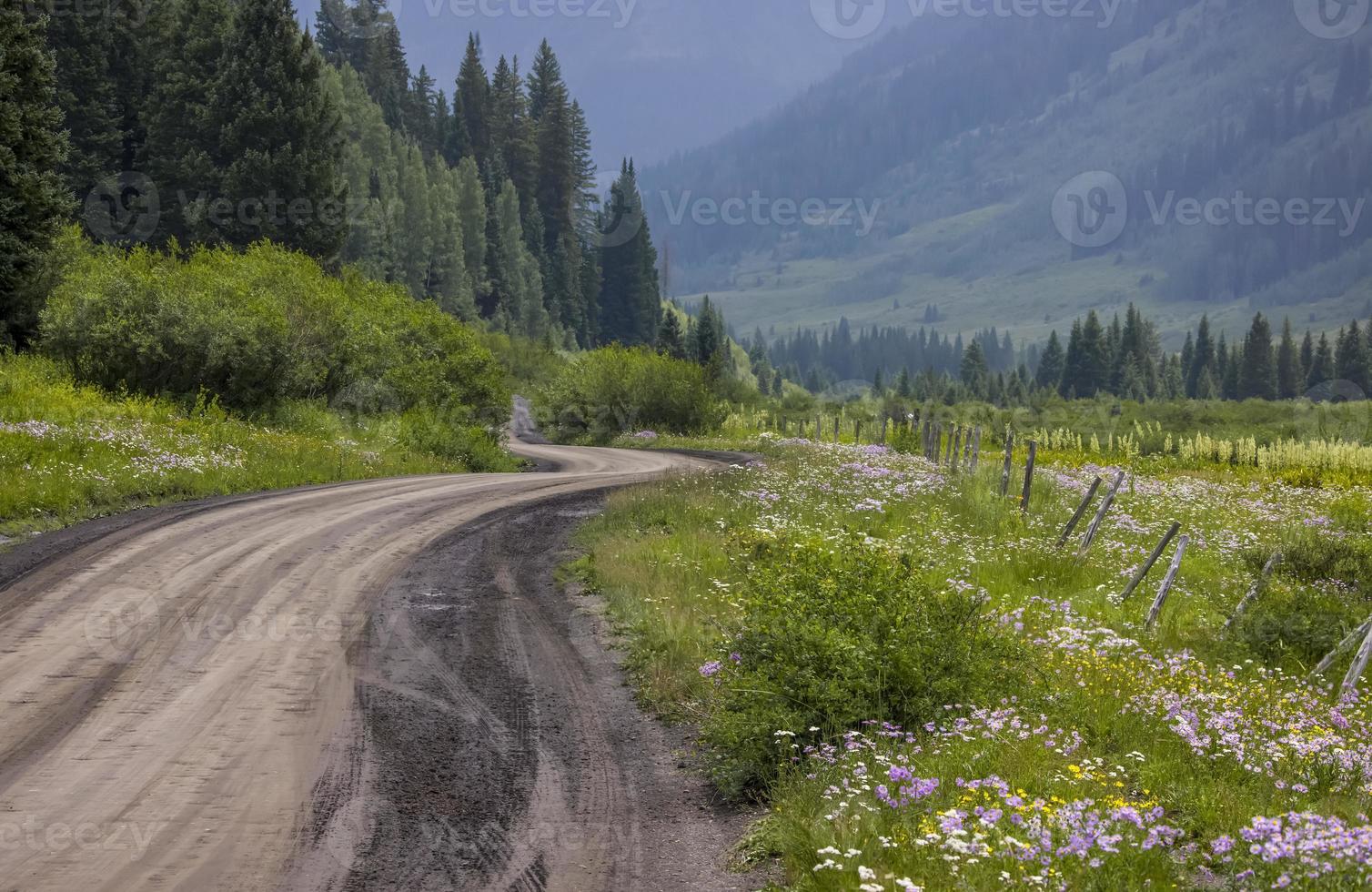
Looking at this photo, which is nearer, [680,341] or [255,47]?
[255,47]

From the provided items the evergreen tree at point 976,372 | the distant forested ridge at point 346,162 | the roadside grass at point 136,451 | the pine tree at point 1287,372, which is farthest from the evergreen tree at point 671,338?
the pine tree at point 1287,372

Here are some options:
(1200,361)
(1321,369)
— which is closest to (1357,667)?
(1321,369)

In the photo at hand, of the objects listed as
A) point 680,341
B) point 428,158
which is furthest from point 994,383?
point 428,158

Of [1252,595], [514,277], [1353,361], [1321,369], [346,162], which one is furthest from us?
[1321,369]

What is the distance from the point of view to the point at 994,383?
14712cm

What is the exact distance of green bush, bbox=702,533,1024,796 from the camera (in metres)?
6.79

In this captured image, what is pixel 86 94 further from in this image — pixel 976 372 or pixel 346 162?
pixel 976 372

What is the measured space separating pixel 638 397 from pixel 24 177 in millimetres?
30726

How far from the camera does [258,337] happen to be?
24.8 meters

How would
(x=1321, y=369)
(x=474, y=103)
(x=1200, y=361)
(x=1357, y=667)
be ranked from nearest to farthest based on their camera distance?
(x=1357, y=667), (x=474, y=103), (x=1321, y=369), (x=1200, y=361)

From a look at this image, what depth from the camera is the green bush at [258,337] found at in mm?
22719

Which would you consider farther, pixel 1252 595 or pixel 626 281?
pixel 626 281

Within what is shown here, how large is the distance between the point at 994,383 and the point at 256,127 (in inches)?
4795

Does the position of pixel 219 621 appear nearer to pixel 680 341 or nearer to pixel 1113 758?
pixel 1113 758
